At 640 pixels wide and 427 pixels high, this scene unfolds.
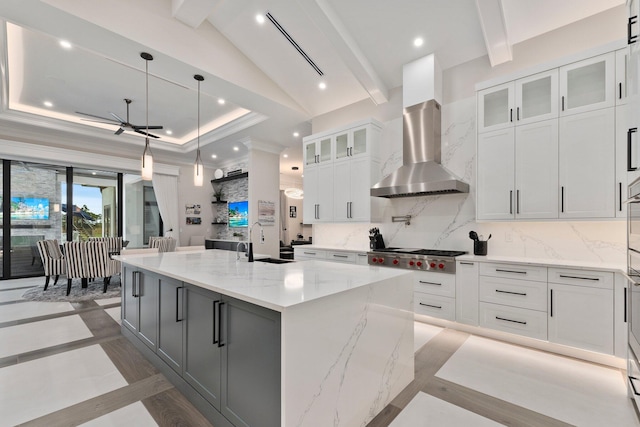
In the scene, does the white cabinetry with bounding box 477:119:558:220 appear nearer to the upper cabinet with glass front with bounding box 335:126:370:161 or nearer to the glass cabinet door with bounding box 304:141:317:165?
the upper cabinet with glass front with bounding box 335:126:370:161

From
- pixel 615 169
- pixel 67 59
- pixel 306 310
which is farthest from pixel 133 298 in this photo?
pixel 615 169

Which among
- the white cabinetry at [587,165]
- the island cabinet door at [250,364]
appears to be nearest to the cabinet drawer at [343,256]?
the white cabinetry at [587,165]

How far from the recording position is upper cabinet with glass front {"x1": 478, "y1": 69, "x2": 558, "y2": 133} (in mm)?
2843

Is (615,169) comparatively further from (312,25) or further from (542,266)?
(312,25)

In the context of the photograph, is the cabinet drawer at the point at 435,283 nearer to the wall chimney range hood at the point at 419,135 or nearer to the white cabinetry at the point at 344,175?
the wall chimney range hood at the point at 419,135

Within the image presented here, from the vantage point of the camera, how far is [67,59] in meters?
3.84

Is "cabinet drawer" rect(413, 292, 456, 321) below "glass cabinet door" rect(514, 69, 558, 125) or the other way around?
below

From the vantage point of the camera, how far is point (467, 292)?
Answer: 3.11 metres

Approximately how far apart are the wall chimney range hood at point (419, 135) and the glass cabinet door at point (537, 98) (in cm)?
92

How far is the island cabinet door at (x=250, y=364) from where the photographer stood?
4.41 feet

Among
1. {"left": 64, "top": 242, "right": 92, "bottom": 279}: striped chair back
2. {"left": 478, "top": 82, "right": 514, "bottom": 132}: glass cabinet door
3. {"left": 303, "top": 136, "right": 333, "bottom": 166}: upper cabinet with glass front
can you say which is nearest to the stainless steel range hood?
{"left": 478, "top": 82, "right": 514, "bottom": 132}: glass cabinet door

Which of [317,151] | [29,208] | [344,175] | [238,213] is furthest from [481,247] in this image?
[29,208]

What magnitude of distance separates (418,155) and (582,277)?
213cm

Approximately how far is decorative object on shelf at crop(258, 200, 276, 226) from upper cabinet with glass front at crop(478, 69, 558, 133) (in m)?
4.72
